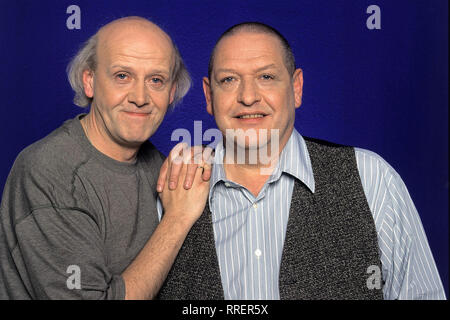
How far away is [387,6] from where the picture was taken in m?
2.66

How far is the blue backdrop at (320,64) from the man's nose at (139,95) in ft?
2.61

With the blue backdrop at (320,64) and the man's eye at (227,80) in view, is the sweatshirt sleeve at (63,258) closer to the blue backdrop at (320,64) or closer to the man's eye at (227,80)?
the man's eye at (227,80)

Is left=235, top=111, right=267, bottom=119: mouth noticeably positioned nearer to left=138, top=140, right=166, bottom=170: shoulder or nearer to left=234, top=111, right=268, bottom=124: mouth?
left=234, top=111, right=268, bottom=124: mouth

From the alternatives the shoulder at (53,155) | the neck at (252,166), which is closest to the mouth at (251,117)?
the neck at (252,166)

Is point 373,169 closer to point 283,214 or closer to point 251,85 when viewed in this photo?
point 283,214

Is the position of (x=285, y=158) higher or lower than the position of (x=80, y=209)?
higher

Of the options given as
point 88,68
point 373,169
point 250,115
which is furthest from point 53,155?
point 373,169

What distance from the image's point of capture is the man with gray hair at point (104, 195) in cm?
162

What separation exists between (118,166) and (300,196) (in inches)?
25.0

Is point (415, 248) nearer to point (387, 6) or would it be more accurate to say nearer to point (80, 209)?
point (80, 209)

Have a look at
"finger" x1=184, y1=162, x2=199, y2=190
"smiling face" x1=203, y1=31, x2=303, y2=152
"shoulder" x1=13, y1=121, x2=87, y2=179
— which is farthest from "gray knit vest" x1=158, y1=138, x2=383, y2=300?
"shoulder" x1=13, y1=121, x2=87, y2=179

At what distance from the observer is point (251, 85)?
1.90m
